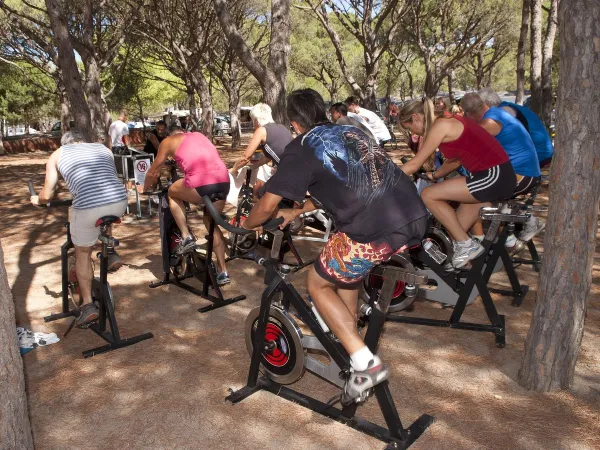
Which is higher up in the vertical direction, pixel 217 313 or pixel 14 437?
pixel 14 437

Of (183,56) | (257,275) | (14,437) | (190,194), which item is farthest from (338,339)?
(183,56)

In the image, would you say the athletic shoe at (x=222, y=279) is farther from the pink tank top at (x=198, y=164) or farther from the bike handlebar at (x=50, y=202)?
the bike handlebar at (x=50, y=202)

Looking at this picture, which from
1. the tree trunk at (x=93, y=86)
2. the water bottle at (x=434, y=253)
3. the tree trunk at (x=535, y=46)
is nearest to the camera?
the water bottle at (x=434, y=253)

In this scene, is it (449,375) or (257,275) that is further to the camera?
(257,275)

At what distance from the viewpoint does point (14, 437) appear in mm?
2420

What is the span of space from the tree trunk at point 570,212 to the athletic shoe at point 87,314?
11.5ft

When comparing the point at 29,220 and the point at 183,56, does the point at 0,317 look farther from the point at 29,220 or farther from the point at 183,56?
the point at 183,56

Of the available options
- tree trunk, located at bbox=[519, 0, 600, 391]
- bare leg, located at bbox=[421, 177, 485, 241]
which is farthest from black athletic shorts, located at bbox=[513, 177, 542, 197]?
tree trunk, located at bbox=[519, 0, 600, 391]

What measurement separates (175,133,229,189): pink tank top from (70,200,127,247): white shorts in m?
0.89

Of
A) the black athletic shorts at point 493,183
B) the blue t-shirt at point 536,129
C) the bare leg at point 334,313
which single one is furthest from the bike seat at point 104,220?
the blue t-shirt at point 536,129

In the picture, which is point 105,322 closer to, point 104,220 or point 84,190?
point 104,220

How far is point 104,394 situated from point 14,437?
1624 millimetres

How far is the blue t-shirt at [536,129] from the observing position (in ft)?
20.0

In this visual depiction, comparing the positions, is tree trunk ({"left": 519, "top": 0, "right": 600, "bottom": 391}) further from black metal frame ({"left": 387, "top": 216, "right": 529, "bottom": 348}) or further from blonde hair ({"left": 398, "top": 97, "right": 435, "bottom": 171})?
blonde hair ({"left": 398, "top": 97, "right": 435, "bottom": 171})
